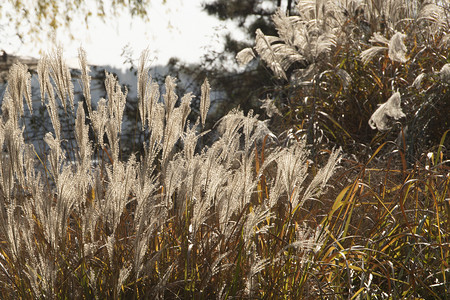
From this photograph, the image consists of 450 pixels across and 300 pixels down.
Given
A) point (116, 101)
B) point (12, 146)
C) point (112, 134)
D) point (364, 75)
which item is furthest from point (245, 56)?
point (12, 146)

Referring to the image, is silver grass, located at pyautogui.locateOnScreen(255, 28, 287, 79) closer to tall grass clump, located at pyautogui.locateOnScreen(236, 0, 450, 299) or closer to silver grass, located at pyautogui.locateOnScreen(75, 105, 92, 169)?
tall grass clump, located at pyautogui.locateOnScreen(236, 0, 450, 299)

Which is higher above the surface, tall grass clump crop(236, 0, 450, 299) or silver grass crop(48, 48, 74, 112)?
silver grass crop(48, 48, 74, 112)

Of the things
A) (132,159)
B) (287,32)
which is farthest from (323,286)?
(287,32)

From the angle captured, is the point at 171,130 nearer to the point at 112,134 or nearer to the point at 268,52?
the point at 112,134

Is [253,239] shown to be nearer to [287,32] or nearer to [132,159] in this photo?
[132,159]

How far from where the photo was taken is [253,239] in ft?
5.82

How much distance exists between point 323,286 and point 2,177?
1116 millimetres

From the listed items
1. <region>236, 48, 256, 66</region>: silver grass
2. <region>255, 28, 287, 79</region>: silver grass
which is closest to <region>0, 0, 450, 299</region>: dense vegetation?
<region>255, 28, 287, 79</region>: silver grass

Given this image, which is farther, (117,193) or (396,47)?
(396,47)

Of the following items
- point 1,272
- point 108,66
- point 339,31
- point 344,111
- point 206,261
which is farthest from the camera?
point 108,66

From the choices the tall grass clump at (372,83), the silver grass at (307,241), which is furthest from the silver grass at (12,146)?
the tall grass clump at (372,83)

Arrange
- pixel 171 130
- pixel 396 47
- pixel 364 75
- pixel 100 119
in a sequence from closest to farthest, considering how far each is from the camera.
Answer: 1. pixel 171 130
2. pixel 100 119
3. pixel 396 47
4. pixel 364 75

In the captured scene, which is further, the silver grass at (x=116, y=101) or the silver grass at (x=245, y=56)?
the silver grass at (x=245, y=56)

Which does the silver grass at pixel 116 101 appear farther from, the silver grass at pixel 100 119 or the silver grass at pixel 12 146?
the silver grass at pixel 12 146
